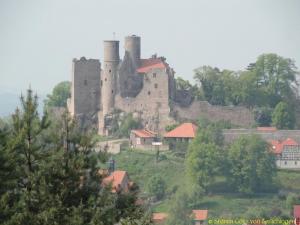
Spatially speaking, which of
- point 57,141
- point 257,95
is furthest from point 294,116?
point 57,141

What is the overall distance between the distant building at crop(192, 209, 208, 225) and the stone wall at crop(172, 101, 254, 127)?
10.5m

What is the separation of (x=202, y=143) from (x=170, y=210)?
8614 mm

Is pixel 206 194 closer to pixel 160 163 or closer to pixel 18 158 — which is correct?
pixel 160 163

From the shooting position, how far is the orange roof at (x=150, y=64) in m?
68.9

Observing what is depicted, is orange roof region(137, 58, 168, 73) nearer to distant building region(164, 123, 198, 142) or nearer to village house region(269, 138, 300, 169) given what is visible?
distant building region(164, 123, 198, 142)

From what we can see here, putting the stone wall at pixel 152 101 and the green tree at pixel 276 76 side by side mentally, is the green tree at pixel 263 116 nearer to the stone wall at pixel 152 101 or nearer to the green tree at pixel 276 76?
the green tree at pixel 276 76

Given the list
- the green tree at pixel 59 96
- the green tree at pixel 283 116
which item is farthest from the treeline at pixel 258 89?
the green tree at pixel 59 96

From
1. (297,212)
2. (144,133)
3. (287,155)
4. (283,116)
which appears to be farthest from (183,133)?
(297,212)

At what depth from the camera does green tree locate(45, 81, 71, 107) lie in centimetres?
7631

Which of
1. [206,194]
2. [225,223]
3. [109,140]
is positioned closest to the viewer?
[225,223]

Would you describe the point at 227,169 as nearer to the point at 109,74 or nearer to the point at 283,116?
the point at 283,116

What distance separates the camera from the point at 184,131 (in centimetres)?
6775

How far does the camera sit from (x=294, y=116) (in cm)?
7238

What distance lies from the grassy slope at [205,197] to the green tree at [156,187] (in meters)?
0.33
